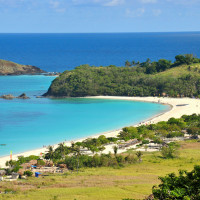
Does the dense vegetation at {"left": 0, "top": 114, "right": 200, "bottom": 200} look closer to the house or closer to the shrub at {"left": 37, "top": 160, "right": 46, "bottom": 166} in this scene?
the house

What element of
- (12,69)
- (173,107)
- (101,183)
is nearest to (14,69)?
(12,69)

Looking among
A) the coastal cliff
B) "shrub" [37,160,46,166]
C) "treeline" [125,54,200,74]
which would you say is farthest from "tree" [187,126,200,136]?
the coastal cliff

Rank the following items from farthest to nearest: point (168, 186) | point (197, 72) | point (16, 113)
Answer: point (197, 72), point (16, 113), point (168, 186)

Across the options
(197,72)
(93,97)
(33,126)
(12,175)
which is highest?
(197,72)

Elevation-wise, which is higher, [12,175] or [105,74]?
[105,74]

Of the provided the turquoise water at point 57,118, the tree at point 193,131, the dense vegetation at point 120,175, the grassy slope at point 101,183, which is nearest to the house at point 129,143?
the dense vegetation at point 120,175

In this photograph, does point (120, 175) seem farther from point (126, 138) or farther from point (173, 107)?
point (173, 107)

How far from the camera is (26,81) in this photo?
124 m

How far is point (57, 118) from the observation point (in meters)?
75.2

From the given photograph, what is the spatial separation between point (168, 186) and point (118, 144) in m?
30.5

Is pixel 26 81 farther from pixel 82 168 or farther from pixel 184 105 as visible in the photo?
pixel 82 168

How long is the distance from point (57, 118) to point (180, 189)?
53.0 m

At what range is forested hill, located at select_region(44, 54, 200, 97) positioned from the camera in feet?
329

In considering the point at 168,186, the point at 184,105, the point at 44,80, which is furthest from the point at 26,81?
the point at 168,186
